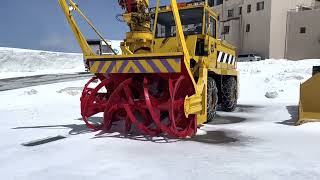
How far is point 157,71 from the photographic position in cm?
590

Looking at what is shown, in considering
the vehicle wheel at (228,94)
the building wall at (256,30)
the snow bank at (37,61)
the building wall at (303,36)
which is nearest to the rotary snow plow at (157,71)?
the vehicle wheel at (228,94)

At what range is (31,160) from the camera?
459cm

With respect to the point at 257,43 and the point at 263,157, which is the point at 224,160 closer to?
the point at 263,157

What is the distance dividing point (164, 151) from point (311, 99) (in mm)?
4236

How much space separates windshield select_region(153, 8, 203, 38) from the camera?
7551mm

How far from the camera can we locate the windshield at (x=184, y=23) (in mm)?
7551

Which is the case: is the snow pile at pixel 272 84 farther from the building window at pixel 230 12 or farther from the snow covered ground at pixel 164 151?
the building window at pixel 230 12

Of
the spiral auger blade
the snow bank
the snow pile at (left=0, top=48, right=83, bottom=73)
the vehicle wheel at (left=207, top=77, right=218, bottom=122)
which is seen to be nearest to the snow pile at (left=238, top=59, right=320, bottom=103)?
the vehicle wheel at (left=207, top=77, right=218, bottom=122)

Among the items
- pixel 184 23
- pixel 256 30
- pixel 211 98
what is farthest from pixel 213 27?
pixel 256 30

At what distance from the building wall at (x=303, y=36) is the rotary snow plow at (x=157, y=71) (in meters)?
32.3

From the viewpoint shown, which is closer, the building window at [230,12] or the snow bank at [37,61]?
the snow bank at [37,61]

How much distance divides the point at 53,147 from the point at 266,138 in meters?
3.36

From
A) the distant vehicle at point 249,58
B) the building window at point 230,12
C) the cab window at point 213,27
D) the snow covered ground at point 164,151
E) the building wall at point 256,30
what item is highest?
the building window at point 230,12

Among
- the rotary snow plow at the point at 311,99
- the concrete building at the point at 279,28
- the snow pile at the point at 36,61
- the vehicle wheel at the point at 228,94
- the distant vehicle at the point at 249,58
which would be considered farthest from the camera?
the distant vehicle at the point at 249,58
